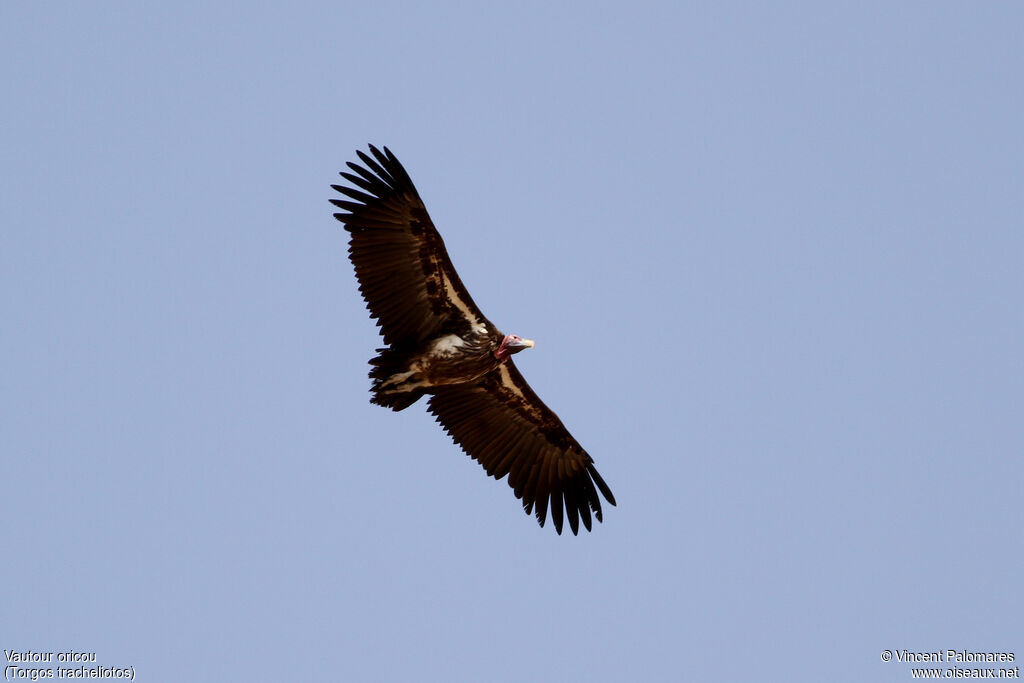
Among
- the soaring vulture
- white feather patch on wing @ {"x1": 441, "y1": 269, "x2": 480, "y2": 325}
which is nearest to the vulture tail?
the soaring vulture

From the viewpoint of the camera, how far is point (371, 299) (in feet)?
72.2

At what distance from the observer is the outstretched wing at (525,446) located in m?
24.2

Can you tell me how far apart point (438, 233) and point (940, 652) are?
36.3 ft

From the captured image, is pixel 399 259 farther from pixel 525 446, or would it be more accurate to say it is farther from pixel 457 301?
pixel 525 446

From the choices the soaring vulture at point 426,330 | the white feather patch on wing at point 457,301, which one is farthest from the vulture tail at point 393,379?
the white feather patch on wing at point 457,301

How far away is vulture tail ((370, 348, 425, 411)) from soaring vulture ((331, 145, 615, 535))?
16 mm

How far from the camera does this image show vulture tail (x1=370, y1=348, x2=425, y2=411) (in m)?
22.1

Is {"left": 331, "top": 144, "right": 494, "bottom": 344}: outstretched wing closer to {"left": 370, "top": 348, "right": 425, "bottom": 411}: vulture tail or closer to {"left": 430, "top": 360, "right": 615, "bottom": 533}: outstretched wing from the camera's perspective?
{"left": 370, "top": 348, "right": 425, "bottom": 411}: vulture tail

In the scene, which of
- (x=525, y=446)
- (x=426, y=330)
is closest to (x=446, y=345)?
(x=426, y=330)

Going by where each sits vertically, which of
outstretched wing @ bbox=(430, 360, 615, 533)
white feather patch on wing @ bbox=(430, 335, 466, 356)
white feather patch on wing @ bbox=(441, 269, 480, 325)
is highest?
white feather patch on wing @ bbox=(441, 269, 480, 325)

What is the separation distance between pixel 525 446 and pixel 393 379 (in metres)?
3.68

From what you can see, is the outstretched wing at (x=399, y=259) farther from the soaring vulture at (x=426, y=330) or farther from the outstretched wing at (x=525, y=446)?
the outstretched wing at (x=525, y=446)

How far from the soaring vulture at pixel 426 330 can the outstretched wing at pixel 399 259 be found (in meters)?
0.02

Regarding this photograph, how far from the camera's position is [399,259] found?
2191 centimetres
